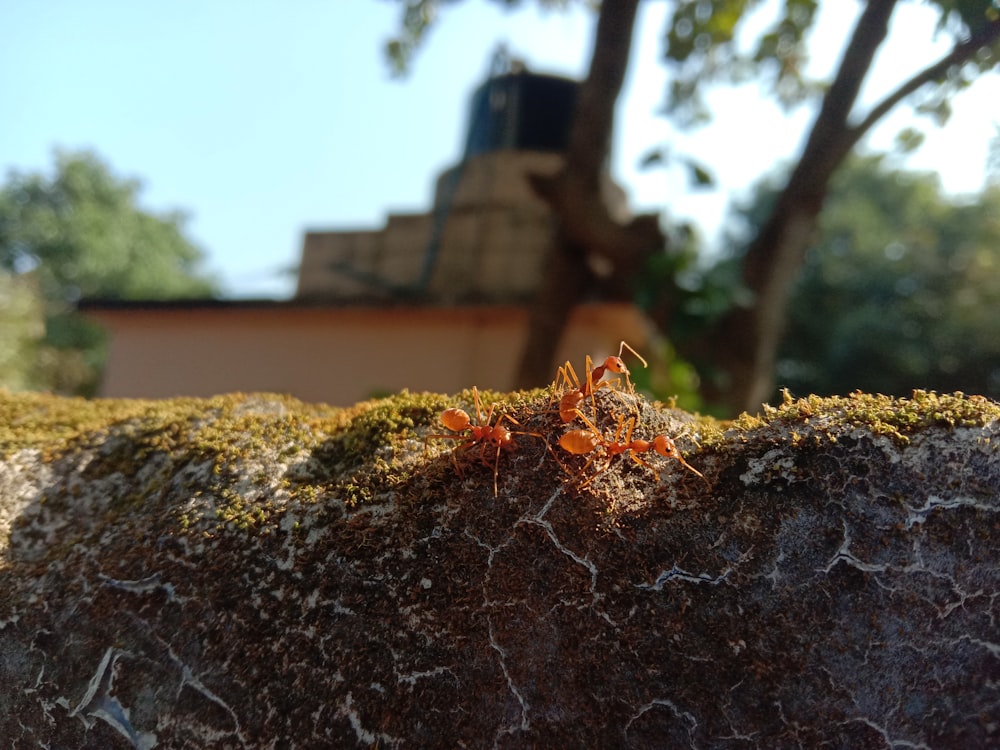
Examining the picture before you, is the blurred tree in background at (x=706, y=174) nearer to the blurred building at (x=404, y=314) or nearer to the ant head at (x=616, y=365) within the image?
the blurred building at (x=404, y=314)

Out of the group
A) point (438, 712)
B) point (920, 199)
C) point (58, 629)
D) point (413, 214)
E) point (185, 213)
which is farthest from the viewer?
point (185, 213)

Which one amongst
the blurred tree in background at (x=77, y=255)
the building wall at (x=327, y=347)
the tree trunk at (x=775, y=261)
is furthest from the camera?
the blurred tree in background at (x=77, y=255)

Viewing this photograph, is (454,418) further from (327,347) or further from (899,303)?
(899,303)

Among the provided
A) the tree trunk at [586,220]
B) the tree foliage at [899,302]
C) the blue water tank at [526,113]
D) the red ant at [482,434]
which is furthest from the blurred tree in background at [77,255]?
the red ant at [482,434]

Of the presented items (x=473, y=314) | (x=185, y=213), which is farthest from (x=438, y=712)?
(x=185, y=213)

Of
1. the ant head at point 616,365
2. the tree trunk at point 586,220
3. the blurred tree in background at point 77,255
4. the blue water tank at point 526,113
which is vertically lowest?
the blurred tree in background at point 77,255

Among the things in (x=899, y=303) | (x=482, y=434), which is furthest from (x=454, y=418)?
(x=899, y=303)

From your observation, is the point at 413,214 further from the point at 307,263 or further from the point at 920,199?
the point at 920,199
